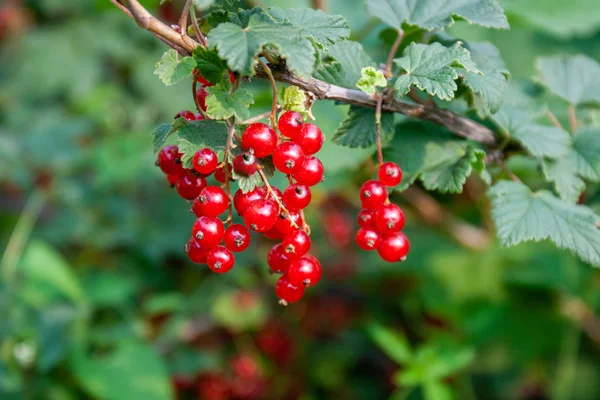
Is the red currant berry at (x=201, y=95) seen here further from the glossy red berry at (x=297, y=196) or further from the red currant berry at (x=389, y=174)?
the red currant berry at (x=389, y=174)

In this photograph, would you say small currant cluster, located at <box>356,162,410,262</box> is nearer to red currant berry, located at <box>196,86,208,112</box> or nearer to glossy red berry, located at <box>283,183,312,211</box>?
glossy red berry, located at <box>283,183,312,211</box>

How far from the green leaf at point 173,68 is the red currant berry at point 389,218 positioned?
38 centimetres

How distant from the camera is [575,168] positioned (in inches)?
45.6

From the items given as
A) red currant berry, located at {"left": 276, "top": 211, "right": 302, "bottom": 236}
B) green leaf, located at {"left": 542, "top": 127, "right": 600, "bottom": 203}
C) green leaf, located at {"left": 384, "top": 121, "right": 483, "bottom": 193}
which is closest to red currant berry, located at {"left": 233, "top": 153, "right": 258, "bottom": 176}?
red currant berry, located at {"left": 276, "top": 211, "right": 302, "bottom": 236}

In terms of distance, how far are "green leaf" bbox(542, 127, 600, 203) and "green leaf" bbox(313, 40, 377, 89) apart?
437mm

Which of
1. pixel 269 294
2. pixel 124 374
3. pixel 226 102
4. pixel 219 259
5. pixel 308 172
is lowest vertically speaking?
pixel 269 294

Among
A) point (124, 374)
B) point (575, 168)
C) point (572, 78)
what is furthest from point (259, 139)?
point (124, 374)

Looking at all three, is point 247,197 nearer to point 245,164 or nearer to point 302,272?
point 245,164

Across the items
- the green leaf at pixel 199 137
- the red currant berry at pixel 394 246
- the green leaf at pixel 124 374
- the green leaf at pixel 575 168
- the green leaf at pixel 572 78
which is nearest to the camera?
the green leaf at pixel 199 137

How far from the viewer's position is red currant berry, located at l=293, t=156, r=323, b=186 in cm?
86

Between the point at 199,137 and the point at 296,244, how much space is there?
23 centimetres

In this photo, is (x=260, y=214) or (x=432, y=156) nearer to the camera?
(x=260, y=214)

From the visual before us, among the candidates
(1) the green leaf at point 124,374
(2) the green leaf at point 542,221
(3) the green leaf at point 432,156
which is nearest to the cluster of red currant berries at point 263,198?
(3) the green leaf at point 432,156

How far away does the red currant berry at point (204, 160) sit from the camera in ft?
2.70
